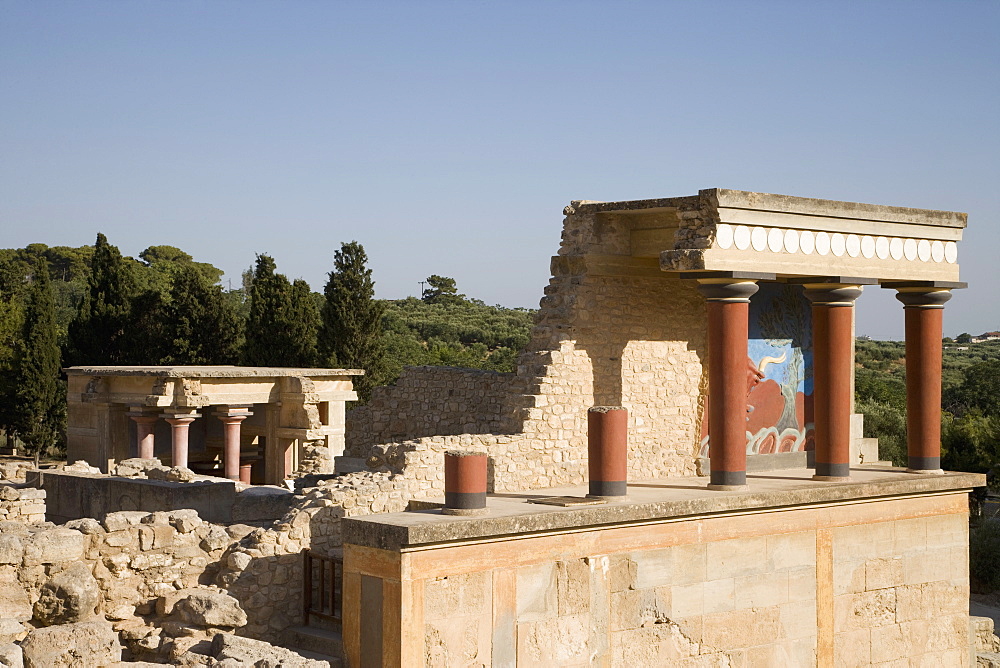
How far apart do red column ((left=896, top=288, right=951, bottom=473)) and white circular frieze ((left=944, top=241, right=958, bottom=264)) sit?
42cm

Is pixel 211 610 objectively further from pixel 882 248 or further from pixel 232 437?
pixel 232 437

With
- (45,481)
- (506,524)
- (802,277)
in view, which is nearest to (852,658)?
(802,277)

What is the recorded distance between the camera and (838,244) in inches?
511

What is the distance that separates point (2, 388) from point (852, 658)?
78.5 feet

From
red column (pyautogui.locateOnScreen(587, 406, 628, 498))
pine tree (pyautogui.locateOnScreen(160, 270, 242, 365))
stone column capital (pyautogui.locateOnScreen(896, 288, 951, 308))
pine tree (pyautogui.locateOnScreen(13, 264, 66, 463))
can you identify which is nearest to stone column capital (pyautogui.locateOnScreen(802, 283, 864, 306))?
stone column capital (pyautogui.locateOnScreen(896, 288, 951, 308))

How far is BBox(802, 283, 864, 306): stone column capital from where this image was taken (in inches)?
511

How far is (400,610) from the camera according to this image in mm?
8711

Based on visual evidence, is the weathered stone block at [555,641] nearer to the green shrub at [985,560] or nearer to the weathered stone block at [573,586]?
the weathered stone block at [573,586]

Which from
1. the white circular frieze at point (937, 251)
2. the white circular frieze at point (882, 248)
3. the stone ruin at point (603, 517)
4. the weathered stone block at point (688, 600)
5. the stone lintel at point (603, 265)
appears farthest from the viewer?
the white circular frieze at point (937, 251)

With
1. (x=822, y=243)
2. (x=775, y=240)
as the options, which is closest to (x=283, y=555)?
(x=775, y=240)

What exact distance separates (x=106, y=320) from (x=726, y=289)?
2271 centimetres

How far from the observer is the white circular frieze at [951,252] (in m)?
14.3

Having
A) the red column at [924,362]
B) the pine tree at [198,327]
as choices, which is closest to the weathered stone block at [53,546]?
the red column at [924,362]

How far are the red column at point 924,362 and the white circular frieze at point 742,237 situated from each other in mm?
3243
